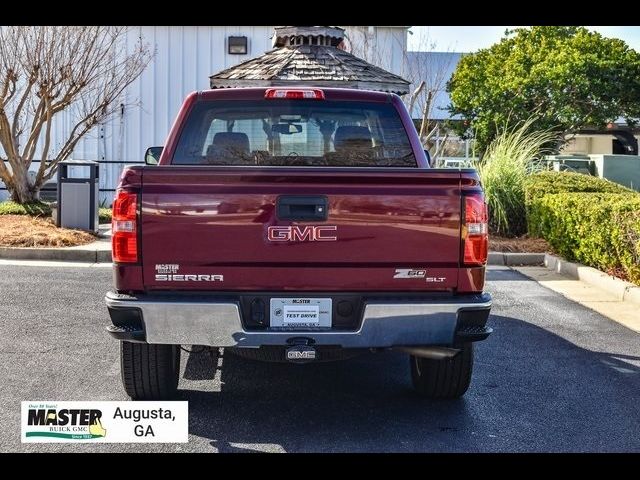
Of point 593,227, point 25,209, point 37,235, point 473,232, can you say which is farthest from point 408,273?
point 25,209

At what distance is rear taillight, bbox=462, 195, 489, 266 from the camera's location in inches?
185

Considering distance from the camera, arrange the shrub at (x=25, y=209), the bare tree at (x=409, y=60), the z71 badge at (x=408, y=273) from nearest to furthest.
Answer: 1. the z71 badge at (x=408, y=273)
2. the shrub at (x=25, y=209)
3. the bare tree at (x=409, y=60)

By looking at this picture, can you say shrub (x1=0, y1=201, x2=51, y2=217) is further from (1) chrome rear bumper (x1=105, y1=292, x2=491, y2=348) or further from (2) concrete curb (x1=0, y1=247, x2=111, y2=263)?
(1) chrome rear bumper (x1=105, y1=292, x2=491, y2=348)

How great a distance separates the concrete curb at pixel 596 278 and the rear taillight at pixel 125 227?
20.6 ft

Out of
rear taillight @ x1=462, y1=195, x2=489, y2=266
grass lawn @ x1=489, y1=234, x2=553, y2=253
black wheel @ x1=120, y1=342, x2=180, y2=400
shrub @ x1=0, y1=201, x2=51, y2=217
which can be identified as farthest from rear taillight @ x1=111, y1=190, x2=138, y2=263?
shrub @ x1=0, y1=201, x2=51, y2=217

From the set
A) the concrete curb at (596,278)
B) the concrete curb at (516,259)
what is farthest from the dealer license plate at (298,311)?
the concrete curb at (516,259)

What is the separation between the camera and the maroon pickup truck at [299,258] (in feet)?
15.1

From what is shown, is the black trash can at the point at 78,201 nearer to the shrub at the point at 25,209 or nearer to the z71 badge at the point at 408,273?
the shrub at the point at 25,209

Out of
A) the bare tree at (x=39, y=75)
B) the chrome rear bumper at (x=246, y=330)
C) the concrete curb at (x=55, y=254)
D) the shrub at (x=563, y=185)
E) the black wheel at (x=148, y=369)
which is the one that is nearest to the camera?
the chrome rear bumper at (x=246, y=330)

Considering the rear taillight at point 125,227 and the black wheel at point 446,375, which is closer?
the rear taillight at point 125,227

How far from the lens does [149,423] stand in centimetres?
494

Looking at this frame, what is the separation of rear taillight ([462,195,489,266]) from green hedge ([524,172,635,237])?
8602 millimetres

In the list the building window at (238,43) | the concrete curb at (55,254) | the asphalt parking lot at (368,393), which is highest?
the building window at (238,43)

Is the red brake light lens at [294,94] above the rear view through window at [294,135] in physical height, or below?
above
